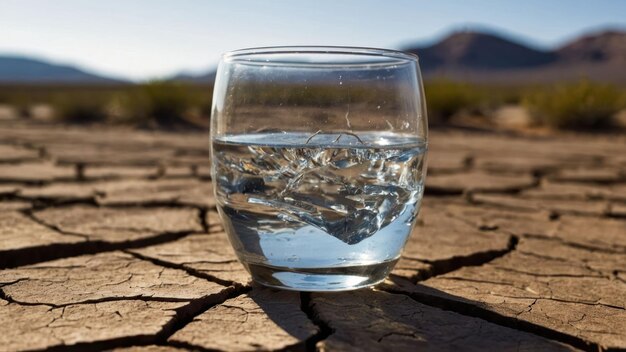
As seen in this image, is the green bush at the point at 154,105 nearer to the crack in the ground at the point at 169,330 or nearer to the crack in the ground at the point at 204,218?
the crack in the ground at the point at 204,218

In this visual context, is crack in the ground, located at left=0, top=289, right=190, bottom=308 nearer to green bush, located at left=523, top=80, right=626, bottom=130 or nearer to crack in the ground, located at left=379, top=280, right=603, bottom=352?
crack in the ground, located at left=379, top=280, right=603, bottom=352

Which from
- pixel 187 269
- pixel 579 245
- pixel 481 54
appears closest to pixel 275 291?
pixel 187 269

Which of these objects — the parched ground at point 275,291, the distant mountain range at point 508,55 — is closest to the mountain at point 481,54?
the distant mountain range at point 508,55

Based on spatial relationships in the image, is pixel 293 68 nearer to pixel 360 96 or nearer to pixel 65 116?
pixel 360 96

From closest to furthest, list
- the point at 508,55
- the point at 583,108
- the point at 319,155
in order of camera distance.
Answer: the point at 319,155 → the point at 583,108 → the point at 508,55

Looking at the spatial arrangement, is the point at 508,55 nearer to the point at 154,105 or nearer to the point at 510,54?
the point at 510,54

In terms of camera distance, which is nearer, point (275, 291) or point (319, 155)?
point (319, 155)
